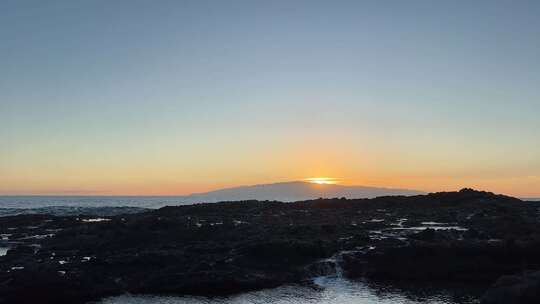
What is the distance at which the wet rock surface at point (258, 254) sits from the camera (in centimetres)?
5238

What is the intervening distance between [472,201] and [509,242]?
39166 millimetres

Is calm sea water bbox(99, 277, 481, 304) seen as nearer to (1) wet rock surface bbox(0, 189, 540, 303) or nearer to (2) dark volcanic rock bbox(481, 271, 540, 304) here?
(1) wet rock surface bbox(0, 189, 540, 303)

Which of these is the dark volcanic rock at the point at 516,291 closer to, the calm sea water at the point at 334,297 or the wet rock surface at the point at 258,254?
the wet rock surface at the point at 258,254

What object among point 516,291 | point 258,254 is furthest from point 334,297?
point 258,254

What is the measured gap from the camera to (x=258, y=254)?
205 feet

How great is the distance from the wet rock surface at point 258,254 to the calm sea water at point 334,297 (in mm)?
2772

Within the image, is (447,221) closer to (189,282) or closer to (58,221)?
(189,282)

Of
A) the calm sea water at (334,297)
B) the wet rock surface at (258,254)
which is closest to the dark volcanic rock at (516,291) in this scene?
the wet rock surface at (258,254)

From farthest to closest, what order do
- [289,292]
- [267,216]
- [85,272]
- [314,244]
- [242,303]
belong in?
[267,216]
[314,244]
[85,272]
[289,292]
[242,303]

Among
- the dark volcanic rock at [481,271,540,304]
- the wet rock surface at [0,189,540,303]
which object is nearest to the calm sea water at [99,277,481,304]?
the wet rock surface at [0,189,540,303]

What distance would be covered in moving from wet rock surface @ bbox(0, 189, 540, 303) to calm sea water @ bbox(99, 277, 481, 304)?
2772mm

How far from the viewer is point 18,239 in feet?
285

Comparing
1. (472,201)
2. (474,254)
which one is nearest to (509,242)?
(474,254)

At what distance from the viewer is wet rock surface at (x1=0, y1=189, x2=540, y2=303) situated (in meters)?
52.4
